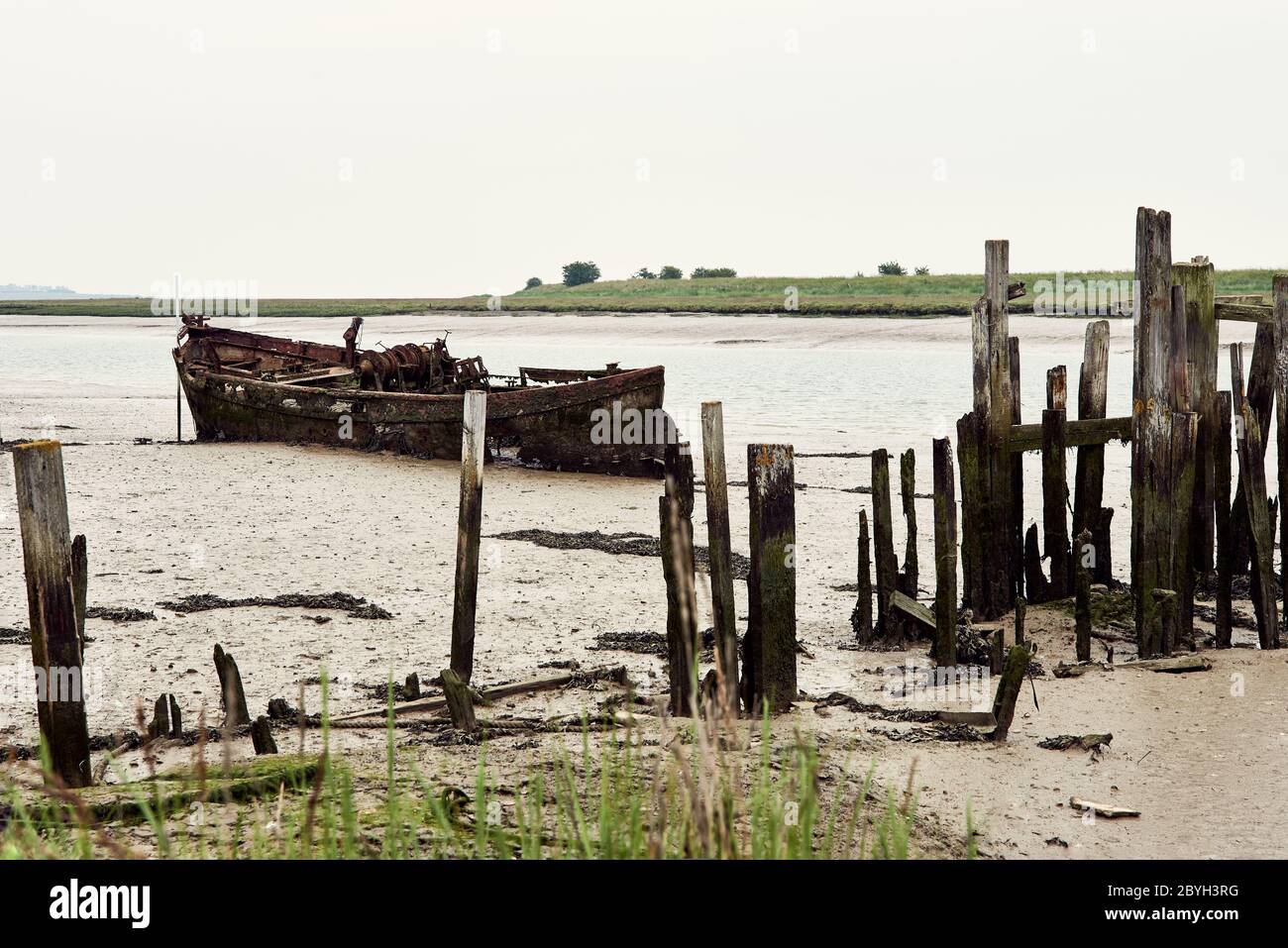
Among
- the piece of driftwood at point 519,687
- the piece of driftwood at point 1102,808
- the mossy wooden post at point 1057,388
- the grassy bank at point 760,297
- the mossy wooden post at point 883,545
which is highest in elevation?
the grassy bank at point 760,297

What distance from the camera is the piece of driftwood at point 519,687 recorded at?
7227 mm

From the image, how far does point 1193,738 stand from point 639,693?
3331 mm

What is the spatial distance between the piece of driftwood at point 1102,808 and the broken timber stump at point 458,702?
3.20 meters

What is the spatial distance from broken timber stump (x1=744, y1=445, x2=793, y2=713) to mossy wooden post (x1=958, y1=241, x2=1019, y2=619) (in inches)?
111

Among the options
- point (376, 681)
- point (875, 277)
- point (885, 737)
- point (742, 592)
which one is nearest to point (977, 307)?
point (742, 592)

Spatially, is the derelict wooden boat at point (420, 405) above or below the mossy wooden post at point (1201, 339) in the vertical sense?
below

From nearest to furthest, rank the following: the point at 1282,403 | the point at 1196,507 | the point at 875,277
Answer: the point at 1282,403 → the point at 1196,507 → the point at 875,277

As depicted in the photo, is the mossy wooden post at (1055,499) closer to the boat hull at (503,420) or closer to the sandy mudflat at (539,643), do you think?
the sandy mudflat at (539,643)

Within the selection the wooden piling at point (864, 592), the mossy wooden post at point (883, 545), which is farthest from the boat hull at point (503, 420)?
the mossy wooden post at point (883, 545)

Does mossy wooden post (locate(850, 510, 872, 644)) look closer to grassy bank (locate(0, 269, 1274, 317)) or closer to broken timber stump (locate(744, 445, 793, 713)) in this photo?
broken timber stump (locate(744, 445, 793, 713))

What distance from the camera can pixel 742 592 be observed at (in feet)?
36.5
